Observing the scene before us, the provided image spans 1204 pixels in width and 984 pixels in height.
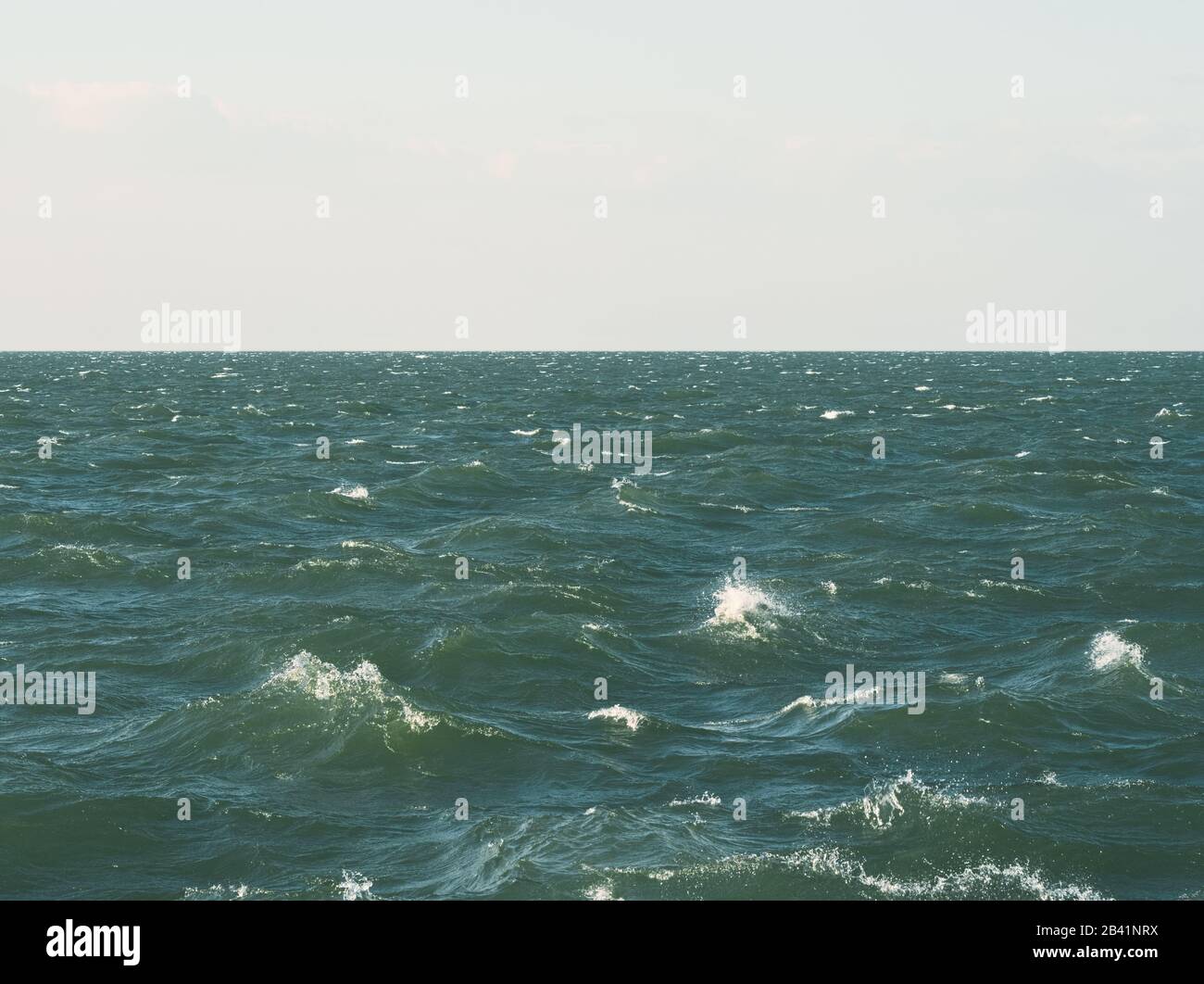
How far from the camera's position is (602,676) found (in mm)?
26000

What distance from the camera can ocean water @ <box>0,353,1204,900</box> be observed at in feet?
56.5

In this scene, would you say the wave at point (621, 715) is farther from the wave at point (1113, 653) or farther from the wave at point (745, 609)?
the wave at point (1113, 653)

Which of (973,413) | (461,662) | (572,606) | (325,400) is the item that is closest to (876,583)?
(572,606)

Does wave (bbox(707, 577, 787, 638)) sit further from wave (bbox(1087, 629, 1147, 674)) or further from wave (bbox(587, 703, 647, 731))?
wave (bbox(1087, 629, 1147, 674))

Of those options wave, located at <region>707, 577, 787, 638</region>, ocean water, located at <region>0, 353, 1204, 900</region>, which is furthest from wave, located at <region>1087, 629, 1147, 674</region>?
wave, located at <region>707, 577, 787, 638</region>

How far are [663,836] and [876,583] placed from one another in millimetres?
17365

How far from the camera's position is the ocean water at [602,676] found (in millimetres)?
17219
